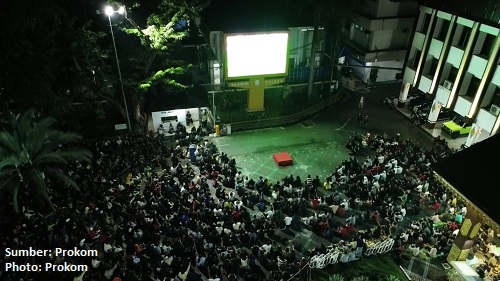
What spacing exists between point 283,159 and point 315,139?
4571mm

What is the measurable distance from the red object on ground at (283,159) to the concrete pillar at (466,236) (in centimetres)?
1138

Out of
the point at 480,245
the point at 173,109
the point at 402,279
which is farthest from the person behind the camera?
the point at 173,109

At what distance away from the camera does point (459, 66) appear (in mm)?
26547

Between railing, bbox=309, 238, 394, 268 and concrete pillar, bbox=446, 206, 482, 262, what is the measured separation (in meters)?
2.90

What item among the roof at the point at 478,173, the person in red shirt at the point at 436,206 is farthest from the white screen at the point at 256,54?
the roof at the point at 478,173

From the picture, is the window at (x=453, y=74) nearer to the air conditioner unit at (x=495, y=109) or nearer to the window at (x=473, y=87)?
the window at (x=473, y=87)

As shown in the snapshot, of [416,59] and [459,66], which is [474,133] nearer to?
[459,66]

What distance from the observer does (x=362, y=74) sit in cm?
3900

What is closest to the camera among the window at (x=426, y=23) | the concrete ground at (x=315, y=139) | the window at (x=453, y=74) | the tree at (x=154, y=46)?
the tree at (x=154, y=46)

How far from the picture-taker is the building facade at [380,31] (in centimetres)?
3275

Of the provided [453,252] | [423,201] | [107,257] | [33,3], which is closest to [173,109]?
[33,3]

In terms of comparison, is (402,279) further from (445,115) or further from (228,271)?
(445,115)

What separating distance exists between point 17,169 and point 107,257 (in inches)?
260

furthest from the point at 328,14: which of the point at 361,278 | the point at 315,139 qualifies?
the point at 361,278
